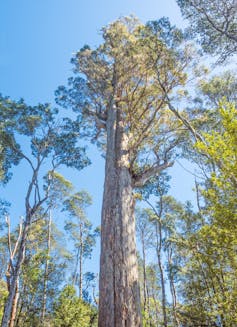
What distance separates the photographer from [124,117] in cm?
650

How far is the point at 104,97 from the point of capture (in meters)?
7.64

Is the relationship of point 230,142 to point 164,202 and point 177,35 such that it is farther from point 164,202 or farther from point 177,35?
point 164,202

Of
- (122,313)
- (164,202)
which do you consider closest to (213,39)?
(122,313)

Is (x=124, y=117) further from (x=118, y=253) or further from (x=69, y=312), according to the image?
(x=69, y=312)

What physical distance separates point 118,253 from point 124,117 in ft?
13.0

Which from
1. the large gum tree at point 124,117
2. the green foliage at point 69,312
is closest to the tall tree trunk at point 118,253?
the large gum tree at point 124,117

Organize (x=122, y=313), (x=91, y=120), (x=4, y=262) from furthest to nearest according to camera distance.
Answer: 1. (x=4, y=262)
2. (x=91, y=120)
3. (x=122, y=313)

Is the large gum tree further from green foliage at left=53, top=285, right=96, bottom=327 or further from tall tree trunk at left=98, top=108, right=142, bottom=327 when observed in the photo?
green foliage at left=53, top=285, right=96, bottom=327

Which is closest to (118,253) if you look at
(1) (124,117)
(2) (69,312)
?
(1) (124,117)

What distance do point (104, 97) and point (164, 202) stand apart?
355 inches

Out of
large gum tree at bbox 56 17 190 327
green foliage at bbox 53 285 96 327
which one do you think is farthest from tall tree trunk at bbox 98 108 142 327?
green foliage at bbox 53 285 96 327

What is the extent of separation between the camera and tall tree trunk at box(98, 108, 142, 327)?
2805 millimetres

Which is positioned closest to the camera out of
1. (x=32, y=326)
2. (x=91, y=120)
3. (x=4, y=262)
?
(x=91, y=120)

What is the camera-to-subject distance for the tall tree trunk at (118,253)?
280 centimetres
